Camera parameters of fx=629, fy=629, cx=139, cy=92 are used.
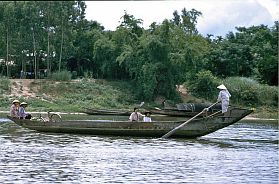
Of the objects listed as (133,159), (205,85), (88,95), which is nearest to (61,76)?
(88,95)

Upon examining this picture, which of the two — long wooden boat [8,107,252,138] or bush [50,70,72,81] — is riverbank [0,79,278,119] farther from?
long wooden boat [8,107,252,138]

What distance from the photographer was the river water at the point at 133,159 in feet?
49.7

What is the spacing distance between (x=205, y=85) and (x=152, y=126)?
27929 mm

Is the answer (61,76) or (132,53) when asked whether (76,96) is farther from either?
(132,53)

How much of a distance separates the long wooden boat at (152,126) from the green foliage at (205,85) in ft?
89.0

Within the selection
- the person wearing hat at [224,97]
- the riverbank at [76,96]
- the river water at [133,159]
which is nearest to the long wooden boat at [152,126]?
the person wearing hat at [224,97]

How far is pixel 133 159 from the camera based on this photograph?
18.4 m

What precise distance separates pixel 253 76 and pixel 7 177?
4421cm

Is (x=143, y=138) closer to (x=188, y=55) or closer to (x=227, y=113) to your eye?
(x=227, y=113)

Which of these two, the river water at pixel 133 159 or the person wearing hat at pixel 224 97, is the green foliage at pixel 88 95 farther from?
the person wearing hat at pixel 224 97

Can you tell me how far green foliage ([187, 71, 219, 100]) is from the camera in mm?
51719

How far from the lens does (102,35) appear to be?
55875mm

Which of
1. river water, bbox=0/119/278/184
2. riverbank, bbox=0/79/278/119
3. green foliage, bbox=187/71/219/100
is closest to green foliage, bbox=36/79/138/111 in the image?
riverbank, bbox=0/79/278/119

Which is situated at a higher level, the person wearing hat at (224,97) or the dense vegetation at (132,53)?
the dense vegetation at (132,53)
